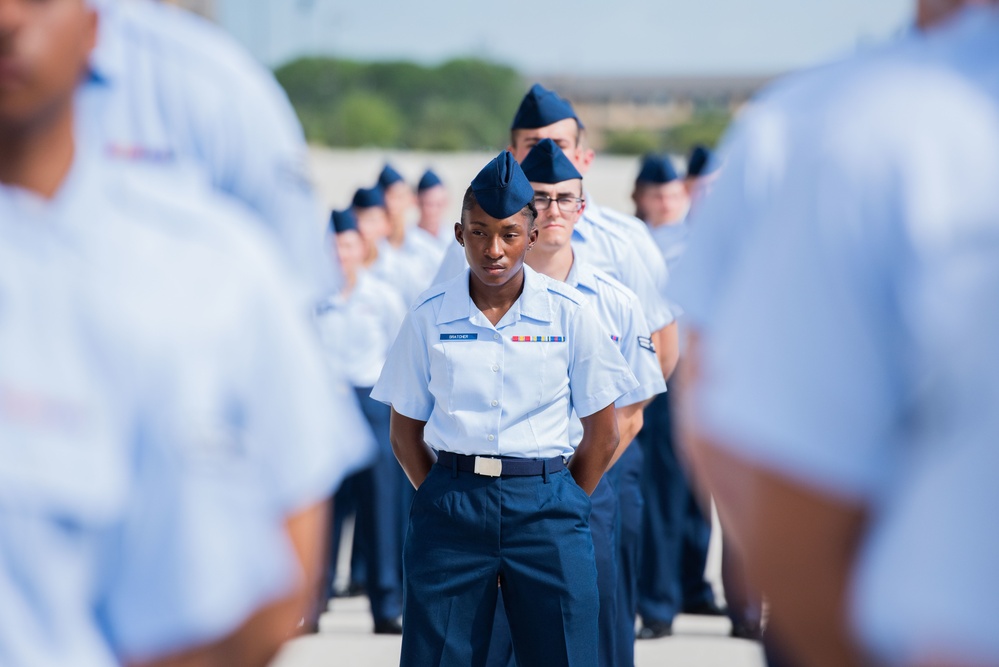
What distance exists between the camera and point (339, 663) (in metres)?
6.04

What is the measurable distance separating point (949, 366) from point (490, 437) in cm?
257

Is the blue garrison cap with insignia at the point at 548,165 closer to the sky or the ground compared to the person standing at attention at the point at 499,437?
closer to the sky

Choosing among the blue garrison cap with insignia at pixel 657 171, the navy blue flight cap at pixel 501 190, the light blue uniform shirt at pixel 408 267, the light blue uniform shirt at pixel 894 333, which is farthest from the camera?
the light blue uniform shirt at pixel 408 267

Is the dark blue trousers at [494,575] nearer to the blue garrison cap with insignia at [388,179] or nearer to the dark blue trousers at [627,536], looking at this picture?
the dark blue trousers at [627,536]

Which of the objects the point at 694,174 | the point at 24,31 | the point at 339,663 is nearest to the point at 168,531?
the point at 24,31

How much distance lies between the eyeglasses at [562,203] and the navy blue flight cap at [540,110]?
680mm

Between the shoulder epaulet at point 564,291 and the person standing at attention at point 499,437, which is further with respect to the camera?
the shoulder epaulet at point 564,291

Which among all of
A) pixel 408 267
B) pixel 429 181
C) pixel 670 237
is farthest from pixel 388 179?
pixel 670 237

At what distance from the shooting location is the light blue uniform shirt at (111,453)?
1.16 m

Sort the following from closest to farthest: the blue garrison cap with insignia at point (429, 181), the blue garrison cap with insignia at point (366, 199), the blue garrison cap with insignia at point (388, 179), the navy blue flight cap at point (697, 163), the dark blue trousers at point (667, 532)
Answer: the dark blue trousers at point (667, 532) < the navy blue flight cap at point (697, 163) < the blue garrison cap with insignia at point (366, 199) < the blue garrison cap with insignia at point (388, 179) < the blue garrison cap with insignia at point (429, 181)

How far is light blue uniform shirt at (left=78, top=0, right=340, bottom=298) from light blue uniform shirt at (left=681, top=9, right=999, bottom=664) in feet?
2.94

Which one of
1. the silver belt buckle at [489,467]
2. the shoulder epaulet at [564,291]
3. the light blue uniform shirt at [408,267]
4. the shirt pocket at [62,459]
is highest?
the light blue uniform shirt at [408,267]

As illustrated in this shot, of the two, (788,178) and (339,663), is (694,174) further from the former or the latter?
(788,178)

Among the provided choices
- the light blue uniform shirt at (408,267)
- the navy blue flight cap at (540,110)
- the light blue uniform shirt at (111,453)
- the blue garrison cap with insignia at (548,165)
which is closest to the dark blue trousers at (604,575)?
the blue garrison cap with insignia at (548,165)
